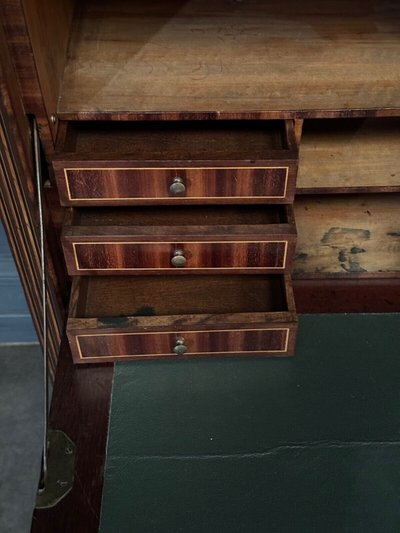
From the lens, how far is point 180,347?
876 millimetres

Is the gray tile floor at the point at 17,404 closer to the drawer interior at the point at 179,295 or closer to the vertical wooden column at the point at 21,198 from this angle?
the vertical wooden column at the point at 21,198

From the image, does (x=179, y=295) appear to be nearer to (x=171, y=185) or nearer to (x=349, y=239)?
(x=171, y=185)

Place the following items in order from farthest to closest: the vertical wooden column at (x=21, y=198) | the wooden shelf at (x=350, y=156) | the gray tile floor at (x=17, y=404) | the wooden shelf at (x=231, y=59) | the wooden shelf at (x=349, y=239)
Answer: the gray tile floor at (x=17, y=404) → the wooden shelf at (x=349, y=239) → the wooden shelf at (x=350, y=156) → the wooden shelf at (x=231, y=59) → the vertical wooden column at (x=21, y=198)

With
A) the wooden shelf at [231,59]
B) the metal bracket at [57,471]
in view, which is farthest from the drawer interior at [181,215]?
the metal bracket at [57,471]

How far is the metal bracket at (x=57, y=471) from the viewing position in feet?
2.58

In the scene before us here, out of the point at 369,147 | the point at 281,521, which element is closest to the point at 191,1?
the point at 369,147

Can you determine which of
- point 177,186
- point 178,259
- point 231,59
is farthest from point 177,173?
point 231,59

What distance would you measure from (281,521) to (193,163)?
437 millimetres

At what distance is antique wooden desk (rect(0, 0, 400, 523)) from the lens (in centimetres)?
80

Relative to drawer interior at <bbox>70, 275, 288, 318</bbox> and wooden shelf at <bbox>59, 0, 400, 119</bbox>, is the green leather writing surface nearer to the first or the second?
drawer interior at <bbox>70, 275, 288, 318</bbox>

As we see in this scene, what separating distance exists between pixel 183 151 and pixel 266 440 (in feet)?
1.26

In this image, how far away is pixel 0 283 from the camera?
129cm

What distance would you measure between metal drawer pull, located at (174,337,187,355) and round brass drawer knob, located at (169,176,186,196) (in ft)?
0.65

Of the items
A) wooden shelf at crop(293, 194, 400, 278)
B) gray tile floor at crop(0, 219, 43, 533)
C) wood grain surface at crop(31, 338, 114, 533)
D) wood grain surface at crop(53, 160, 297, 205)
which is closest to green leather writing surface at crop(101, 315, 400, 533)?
wood grain surface at crop(31, 338, 114, 533)
